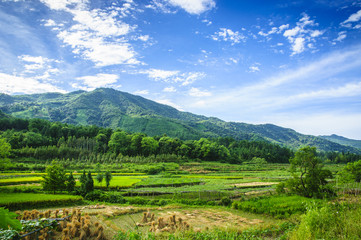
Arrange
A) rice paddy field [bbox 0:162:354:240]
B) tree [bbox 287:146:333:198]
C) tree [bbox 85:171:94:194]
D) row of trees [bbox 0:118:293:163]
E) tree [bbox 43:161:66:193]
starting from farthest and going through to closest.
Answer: row of trees [bbox 0:118:293:163] < tree [bbox 85:171:94:194] < tree [bbox 43:161:66:193] < tree [bbox 287:146:333:198] < rice paddy field [bbox 0:162:354:240]

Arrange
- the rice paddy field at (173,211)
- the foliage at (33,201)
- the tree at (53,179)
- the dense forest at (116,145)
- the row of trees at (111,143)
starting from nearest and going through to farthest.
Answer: the rice paddy field at (173,211) → the foliage at (33,201) → the tree at (53,179) → the dense forest at (116,145) → the row of trees at (111,143)

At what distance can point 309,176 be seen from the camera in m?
24.4

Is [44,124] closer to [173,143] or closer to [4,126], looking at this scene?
[4,126]

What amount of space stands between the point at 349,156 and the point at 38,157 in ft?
500

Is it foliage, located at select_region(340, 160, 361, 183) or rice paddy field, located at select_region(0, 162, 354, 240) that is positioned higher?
foliage, located at select_region(340, 160, 361, 183)

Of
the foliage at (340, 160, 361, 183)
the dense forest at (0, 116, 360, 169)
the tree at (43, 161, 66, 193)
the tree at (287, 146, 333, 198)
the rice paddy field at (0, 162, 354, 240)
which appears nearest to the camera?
the rice paddy field at (0, 162, 354, 240)

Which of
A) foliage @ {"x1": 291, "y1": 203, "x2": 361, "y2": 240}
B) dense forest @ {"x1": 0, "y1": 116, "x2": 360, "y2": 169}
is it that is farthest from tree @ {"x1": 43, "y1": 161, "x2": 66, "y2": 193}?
dense forest @ {"x1": 0, "y1": 116, "x2": 360, "y2": 169}

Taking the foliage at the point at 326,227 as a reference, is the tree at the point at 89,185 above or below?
below

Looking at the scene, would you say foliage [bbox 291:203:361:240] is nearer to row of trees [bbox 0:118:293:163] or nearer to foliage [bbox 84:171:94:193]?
foliage [bbox 84:171:94:193]

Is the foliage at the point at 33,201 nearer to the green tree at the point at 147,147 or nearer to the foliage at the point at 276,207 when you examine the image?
the foliage at the point at 276,207

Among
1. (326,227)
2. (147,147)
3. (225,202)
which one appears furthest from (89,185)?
(147,147)

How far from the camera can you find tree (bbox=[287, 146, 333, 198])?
23773mm

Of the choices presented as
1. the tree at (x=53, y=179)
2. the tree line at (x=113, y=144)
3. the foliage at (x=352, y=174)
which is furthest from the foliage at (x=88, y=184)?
the tree line at (x=113, y=144)

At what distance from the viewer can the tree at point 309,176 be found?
2377 centimetres
